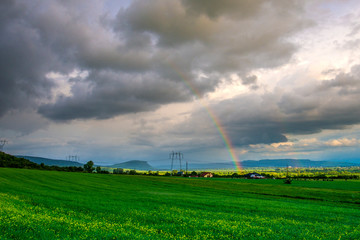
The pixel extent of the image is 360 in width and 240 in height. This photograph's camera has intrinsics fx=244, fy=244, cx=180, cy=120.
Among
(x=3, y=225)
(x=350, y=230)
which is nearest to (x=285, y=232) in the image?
(x=350, y=230)

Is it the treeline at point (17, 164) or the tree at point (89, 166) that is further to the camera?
the tree at point (89, 166)

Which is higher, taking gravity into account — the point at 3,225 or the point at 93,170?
the point at 3,225

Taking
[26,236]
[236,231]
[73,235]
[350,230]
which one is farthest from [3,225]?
[350,230]

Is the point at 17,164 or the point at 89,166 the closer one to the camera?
the point at 17,164

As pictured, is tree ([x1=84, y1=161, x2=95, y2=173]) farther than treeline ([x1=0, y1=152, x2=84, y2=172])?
Yes

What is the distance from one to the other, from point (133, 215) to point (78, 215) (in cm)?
449

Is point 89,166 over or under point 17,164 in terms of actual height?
under

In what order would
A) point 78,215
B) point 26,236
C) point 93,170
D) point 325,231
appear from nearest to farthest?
point 26,236
point 325,231
point 78,215
point 93,170

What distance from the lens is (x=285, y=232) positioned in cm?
1727

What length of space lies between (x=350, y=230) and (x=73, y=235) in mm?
20287

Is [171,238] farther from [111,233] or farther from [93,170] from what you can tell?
[93,170]

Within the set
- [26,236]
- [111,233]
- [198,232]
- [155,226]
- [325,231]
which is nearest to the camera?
[26,236]

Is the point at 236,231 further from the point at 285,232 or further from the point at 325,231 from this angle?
the point at 325,231

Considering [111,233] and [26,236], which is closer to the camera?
[26,236]
